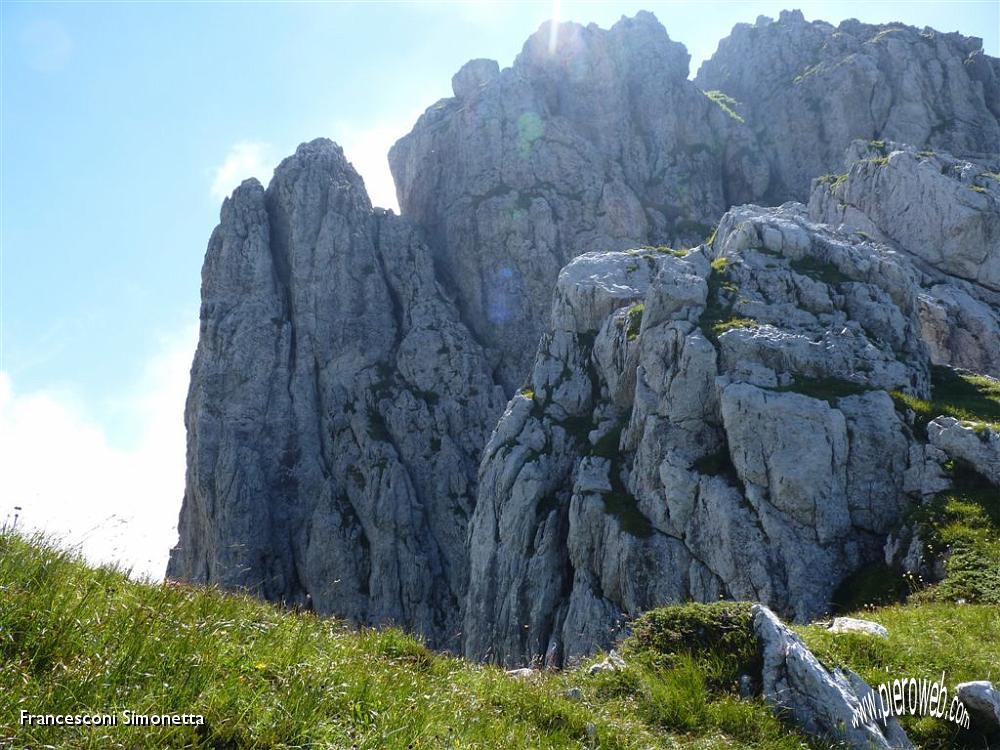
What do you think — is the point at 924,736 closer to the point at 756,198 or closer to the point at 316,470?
the point at 316,470

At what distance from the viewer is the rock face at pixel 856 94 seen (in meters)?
85.8

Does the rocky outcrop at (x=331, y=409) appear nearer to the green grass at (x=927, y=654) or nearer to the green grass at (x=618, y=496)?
the green grass at (x=618, y=496)

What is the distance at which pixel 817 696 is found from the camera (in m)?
9.54

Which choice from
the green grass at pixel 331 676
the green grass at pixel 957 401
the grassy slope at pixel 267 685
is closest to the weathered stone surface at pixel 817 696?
the green grass at pixel 331 676

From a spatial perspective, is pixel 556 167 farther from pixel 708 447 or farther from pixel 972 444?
pixel 972 444

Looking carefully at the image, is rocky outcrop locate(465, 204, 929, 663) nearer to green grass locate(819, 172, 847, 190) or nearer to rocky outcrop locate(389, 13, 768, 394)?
green grass locate(819, 172, 847, 190)

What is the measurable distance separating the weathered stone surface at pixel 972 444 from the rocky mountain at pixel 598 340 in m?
0.20

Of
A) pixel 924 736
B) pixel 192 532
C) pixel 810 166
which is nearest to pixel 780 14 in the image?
pixel 810 166

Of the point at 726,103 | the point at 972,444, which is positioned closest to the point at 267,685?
the point at 972,444

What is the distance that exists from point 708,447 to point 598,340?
14.8 meters

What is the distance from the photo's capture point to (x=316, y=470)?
72.4m

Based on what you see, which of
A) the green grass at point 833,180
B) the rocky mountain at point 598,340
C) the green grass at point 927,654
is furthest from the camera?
the green grass at point 833,180

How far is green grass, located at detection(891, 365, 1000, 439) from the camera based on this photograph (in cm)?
2959

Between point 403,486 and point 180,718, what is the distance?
212 ft
